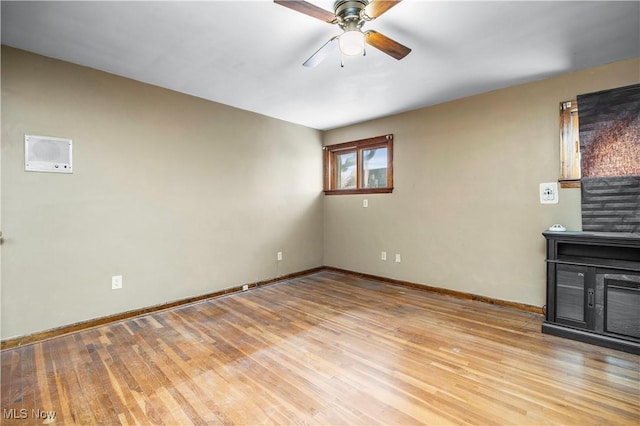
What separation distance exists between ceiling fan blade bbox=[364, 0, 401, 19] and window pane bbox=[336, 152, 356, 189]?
3.08 metres

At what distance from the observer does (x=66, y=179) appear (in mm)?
2654

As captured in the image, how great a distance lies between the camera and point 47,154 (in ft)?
8.38

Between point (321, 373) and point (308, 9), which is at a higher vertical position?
point (308, 9)

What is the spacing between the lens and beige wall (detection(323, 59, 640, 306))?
119 inches

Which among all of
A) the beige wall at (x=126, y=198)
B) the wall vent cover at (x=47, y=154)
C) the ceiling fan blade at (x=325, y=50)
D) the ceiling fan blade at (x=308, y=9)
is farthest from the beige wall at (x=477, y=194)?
the wall vent cover at (x=47, y=154)

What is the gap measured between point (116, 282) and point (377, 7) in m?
3.25

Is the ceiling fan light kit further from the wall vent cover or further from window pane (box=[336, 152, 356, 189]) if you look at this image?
window pane (box=[336, 152, 356, 189])

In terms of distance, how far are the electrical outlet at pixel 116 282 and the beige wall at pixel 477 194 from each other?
315 centimetres

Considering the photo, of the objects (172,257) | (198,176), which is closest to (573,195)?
(198,176)

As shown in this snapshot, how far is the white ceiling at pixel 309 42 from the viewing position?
1.96 m

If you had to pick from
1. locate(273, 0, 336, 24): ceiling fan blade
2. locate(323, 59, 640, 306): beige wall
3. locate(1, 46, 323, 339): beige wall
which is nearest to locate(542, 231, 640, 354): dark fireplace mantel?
locate(323, 59, 640, 306): beige wall

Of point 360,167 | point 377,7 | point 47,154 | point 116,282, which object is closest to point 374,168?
point 360,167

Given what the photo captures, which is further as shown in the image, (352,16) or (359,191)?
(359,191)

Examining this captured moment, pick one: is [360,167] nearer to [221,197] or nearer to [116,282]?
[221,197]
